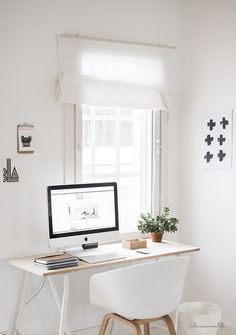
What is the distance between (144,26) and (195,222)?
1.50m

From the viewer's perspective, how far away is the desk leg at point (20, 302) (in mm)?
3375

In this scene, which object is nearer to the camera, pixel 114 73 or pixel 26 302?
pixel 26 302

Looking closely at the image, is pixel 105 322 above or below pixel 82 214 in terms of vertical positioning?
below

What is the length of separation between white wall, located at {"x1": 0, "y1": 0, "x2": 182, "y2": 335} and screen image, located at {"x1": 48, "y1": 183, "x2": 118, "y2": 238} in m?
0.18

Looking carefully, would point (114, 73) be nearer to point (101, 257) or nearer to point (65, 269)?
point (101, 257)

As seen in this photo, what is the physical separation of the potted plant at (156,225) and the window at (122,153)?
9.3 inches

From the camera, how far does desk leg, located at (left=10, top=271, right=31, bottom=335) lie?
338cm

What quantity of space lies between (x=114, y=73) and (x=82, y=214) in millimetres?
1015

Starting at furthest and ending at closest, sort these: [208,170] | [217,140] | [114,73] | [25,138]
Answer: [208,170] → [217,140] → [114,73] → [25,138]

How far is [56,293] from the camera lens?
352 cm

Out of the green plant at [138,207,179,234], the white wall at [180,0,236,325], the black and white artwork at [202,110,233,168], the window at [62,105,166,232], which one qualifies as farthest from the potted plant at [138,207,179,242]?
the black and white artwork at [202,110,233,168]

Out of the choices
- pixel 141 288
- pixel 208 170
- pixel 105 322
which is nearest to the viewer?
pixel 141 288

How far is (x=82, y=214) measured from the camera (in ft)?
11.6

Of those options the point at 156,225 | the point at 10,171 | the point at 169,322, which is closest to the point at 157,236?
the point at 156,225
